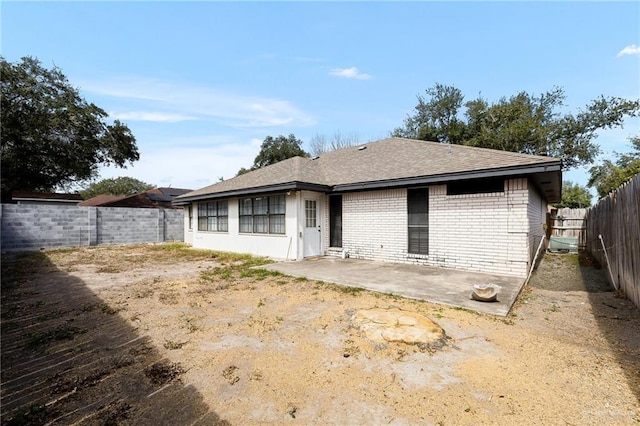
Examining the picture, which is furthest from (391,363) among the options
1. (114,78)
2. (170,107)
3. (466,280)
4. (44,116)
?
(44,116)

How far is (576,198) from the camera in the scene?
39531mm

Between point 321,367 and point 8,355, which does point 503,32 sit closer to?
point 321,367

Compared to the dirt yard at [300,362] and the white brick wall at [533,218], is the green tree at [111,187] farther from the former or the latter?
the white brick wall at [533,218]

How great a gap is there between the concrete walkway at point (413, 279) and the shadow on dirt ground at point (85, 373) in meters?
4.00

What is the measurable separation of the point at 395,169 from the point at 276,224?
15.3ft

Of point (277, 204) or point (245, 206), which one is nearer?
point (277, 204)

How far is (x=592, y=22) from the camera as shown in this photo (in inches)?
357

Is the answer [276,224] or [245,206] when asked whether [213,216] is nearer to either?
[245,206]

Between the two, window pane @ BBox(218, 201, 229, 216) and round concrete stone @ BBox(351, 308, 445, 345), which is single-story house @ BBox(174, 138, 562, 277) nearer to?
window pane @ BBox(218, 201, 229, 216)

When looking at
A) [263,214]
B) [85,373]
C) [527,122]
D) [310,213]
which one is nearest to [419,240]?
[310,213]

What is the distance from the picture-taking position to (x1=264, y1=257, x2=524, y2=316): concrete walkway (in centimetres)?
505

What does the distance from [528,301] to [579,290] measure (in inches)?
76.7

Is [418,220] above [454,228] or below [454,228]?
above

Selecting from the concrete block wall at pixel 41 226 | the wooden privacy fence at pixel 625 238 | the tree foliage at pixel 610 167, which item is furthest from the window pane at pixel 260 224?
the tree foliage at pixel 610 167
